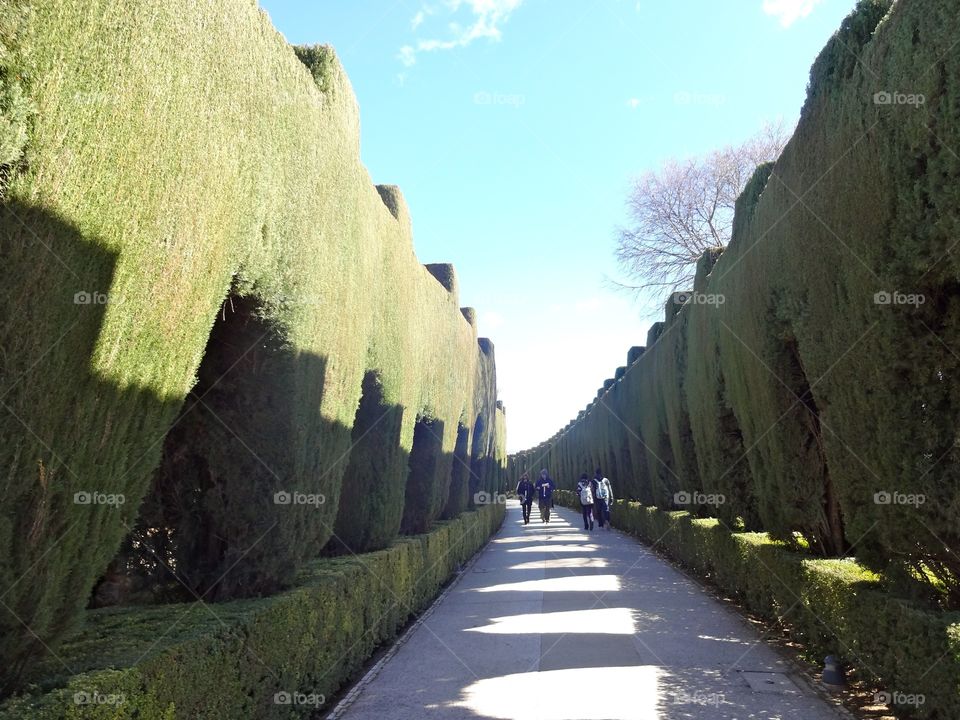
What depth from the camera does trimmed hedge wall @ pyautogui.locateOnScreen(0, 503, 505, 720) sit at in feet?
10.7

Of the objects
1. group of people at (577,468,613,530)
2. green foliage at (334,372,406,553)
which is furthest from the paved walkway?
group of people at (577,468,613,530)

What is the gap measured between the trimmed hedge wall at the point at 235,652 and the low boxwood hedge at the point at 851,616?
4.10m

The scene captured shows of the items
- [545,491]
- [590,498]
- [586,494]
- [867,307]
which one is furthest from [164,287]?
[545,491]

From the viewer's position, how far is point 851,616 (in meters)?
5.93

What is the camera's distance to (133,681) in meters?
3.34

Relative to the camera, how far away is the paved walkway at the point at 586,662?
575 cm

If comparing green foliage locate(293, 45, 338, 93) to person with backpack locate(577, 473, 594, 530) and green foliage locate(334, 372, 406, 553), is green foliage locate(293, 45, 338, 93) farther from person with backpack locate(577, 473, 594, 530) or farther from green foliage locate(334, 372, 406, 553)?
person with backpack locate(577, 473, 594, 530)

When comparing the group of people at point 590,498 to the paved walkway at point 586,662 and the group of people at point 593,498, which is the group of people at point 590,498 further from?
the paved walkway at point 586,662

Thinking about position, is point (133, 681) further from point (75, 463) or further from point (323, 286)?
point (323, 286)

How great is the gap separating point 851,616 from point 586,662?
2395mm

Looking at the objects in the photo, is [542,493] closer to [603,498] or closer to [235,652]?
[603,498]

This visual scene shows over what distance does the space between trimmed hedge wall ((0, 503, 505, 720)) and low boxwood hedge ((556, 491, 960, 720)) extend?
4100 millimetres

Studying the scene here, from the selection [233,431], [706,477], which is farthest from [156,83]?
[706,477]

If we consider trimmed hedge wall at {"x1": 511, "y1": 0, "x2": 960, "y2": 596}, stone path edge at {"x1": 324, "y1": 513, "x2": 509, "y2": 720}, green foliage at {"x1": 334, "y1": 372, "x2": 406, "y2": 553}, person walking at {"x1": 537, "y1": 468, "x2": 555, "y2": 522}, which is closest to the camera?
trimmed hedge wall at {"x1": 511, "y1": 0, "x2": 960, "y2": 596}
